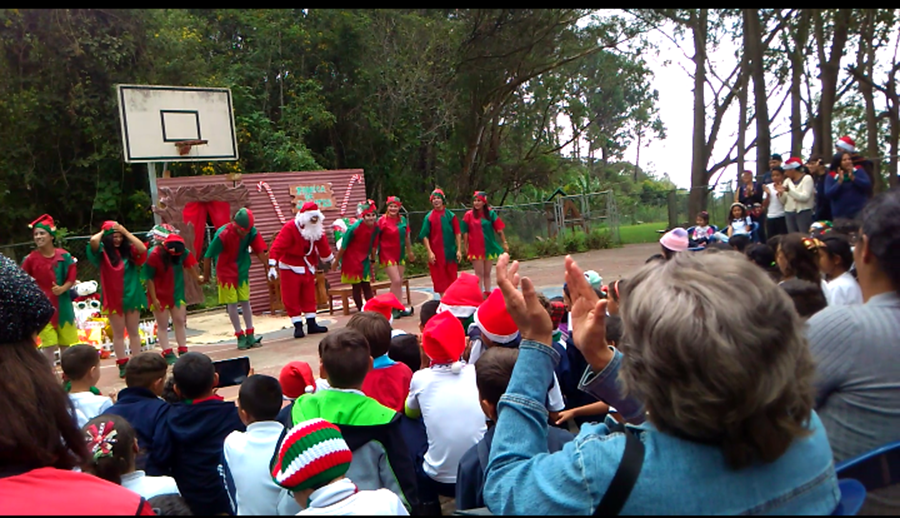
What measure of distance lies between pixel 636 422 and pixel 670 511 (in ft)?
2.47

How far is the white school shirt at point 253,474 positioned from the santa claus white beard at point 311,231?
22.0 ft

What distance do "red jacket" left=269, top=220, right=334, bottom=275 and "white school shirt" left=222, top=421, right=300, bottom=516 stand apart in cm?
666

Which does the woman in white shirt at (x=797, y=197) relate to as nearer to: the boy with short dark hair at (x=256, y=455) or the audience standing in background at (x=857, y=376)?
the audience standing in background at (x=857, y=376)

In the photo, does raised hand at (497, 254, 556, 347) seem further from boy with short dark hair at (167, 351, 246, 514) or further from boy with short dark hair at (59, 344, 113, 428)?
boy with short dark hair at (59, 344, 113, 428)

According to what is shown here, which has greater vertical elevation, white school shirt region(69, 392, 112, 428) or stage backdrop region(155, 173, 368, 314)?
stage backdrop region(155, 173, 368, 314)

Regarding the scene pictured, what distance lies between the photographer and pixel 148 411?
3.45 m

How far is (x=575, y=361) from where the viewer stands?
3689 mm

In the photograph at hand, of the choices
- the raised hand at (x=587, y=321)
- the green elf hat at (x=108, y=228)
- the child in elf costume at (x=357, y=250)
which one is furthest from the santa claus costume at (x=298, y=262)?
the raised hand at (x=587, y=321)

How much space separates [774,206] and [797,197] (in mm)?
639

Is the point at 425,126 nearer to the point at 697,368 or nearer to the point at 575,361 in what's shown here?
the point at 575,361

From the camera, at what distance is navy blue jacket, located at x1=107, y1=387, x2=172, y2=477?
3.26m

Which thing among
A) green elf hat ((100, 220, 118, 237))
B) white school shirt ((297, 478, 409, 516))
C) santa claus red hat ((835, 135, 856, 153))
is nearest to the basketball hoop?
green elf hat ((100, 220, 118, 237))

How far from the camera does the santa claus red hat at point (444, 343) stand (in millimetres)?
3256

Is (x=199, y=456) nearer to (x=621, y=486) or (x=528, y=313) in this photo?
(x=528, y=313)
